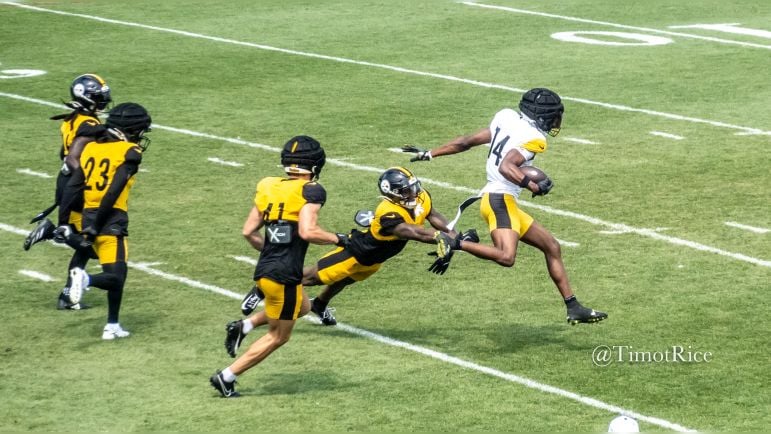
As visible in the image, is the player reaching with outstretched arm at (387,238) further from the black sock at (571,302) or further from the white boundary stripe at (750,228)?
the white boundary stripe at (750,228)

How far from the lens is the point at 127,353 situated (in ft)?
37.6

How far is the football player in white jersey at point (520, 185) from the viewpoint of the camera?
1198cm

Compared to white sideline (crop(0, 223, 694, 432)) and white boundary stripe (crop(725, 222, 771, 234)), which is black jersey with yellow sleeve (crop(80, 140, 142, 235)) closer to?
white sideline (crop(0, 223, 694, 432))

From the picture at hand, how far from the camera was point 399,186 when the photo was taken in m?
11.5

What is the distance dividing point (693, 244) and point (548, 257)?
2854 mm

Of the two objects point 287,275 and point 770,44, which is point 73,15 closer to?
point 770,44

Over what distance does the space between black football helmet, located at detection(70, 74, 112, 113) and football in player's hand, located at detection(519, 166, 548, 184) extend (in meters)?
4.04

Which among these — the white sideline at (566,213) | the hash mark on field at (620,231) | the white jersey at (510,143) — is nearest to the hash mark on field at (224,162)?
the white sideline at (566,213)

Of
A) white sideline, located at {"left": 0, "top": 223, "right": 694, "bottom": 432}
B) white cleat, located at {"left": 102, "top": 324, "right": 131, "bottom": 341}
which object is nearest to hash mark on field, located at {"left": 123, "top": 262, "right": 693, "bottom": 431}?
white sideline, located at {"left": 0, "top": 223, "right": 694, "bottom": 432}

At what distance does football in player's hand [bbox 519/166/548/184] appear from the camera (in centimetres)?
1187

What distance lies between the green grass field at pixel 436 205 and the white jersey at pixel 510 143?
119 cm

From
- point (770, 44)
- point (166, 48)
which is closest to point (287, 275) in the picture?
point (166, 48)

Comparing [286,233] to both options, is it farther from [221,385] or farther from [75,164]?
[75,164]

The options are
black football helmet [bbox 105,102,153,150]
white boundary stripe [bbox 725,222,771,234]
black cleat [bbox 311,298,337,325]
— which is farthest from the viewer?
white boundary stripe [bbox 725,222,771,234]
